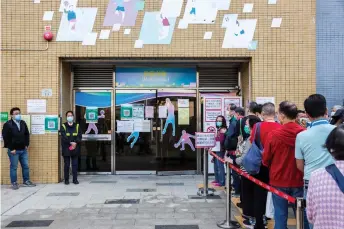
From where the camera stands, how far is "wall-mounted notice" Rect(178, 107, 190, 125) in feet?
35.6

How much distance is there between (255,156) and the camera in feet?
16.7

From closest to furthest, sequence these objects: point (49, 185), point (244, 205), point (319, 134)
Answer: point (319, 134), point (244, 205), point (49, 185)

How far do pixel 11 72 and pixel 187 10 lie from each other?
185 inches

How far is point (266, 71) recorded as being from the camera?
9.92 metres

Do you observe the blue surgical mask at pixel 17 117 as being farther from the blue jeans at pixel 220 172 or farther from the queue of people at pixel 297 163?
the queue of people at pixel 297 163

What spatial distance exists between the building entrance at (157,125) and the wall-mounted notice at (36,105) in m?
1.97

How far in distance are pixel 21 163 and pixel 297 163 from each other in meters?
7.24

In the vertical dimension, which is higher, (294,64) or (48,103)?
(294,64)

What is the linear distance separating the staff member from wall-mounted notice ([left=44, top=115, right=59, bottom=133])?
26 centimetres

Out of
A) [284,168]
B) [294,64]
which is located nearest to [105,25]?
[294,64]

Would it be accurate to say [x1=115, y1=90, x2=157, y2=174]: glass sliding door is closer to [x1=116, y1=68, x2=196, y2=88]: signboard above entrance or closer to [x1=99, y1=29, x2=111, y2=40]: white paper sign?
[x1=116, y1=68, x2=196, y2=88]: signboard above entrance

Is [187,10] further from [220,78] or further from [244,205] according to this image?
[244,205]

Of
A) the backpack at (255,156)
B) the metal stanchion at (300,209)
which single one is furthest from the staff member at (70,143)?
the metal stanchion at (300,209)

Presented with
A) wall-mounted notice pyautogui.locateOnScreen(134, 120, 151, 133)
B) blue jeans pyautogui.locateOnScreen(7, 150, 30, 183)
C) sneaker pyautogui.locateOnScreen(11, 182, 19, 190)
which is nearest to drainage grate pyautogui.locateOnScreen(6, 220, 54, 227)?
sneaker pyautogui.locateOnScreen(11, 182, 19, 190)
